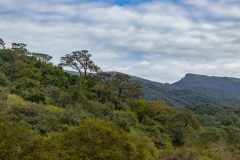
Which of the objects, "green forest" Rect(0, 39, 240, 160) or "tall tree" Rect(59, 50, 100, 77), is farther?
"tall tree" Rect(59, 50, 100, 77)

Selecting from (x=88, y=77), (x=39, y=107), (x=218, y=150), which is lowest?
(x=218, y=150)

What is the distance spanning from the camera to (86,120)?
3559 centimetres

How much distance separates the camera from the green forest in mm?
30672

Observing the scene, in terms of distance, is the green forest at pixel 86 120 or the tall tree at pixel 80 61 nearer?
the green forest at pixel 86 120

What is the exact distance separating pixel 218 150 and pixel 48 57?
51615 mm

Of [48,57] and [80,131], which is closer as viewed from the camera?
[80,131]

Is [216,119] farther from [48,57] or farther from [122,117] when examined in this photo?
[122,117]

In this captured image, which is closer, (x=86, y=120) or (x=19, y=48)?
(x=86, y=120)

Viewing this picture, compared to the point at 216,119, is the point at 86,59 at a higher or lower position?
higher

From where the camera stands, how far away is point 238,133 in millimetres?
79312

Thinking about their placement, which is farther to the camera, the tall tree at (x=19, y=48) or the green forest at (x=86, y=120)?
the tall tree at (x=19, y=48)

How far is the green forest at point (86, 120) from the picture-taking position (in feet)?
101

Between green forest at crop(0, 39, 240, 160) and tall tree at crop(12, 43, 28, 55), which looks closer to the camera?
green forest at crop(0, 39, 240, 160)

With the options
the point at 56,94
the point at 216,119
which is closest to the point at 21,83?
the point at 56,94
